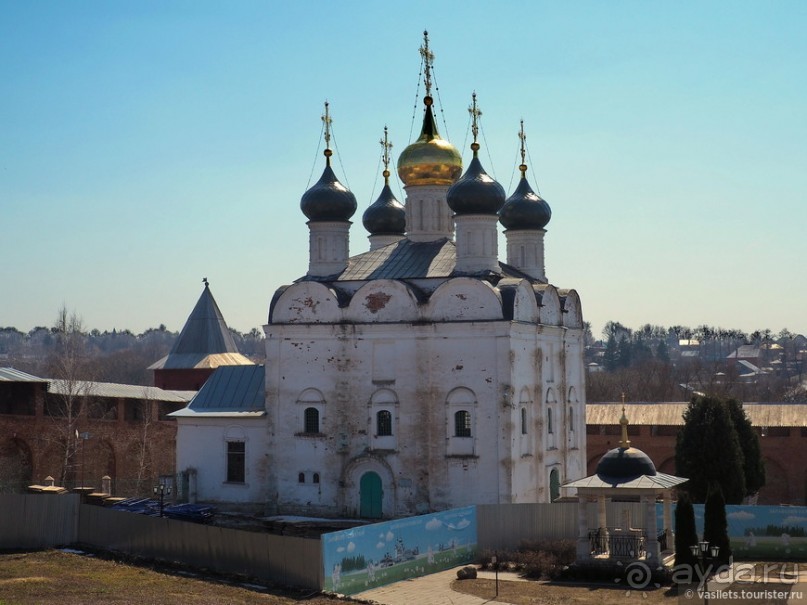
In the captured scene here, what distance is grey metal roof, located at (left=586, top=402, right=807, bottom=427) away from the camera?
1275 inches

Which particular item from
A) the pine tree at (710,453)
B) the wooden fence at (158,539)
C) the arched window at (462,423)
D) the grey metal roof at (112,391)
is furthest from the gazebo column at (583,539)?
the grey metal roof at (112,391)

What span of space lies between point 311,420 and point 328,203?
5292 millimetres

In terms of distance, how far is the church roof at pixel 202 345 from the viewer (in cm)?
3894

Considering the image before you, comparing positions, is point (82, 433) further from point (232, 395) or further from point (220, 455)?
point (220, 455)

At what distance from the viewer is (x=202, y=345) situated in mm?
39250

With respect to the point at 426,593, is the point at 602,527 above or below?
above

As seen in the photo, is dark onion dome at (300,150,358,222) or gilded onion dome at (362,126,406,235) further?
gilded onion dome at (362,126,406,235)

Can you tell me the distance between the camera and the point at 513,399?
23.8 metres

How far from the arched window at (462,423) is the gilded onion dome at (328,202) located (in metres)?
5.94

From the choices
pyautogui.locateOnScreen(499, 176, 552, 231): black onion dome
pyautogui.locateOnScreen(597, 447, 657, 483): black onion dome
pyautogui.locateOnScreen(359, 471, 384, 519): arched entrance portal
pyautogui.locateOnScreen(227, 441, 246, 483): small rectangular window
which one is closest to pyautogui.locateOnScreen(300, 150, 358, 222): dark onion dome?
pyautogui.locateOnScreen(499, 176, 552, 231): black onion dome

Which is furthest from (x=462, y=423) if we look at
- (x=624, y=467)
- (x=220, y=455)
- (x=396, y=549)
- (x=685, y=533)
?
(x=685, y=533)

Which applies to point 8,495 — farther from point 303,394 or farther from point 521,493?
point 521,493

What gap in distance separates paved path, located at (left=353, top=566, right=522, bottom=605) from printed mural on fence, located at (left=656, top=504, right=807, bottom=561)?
15.4 ft

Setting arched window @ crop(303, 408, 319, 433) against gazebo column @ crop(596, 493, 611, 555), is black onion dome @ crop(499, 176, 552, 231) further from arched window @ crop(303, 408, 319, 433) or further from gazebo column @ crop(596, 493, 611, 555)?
gazebo column @ crop(596, 493, 611, 555)
